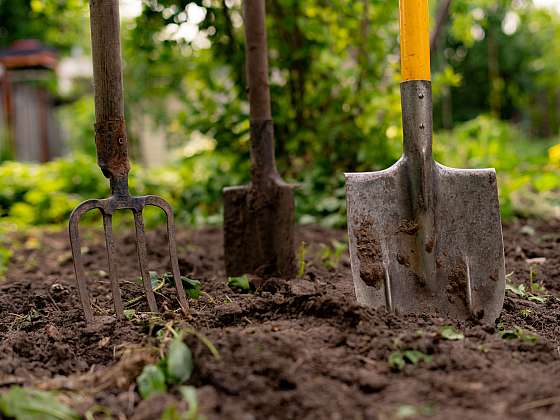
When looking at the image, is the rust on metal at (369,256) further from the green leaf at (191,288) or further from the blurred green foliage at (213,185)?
the blurred green foliage at (213,185)

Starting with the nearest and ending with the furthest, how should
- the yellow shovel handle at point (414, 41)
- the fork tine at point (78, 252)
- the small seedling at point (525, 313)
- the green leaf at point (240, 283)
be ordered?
the fork tine at point (78, 252), the small seedling at point (525, 313), the yellow shovel handle at point (414, 41), the green leaf at point (240, 283)

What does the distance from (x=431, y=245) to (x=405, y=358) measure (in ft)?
1.81

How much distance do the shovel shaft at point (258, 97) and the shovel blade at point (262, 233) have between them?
88 mm

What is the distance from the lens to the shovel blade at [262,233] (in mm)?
2529

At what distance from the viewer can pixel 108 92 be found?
6.66 ft

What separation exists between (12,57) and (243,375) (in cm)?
913

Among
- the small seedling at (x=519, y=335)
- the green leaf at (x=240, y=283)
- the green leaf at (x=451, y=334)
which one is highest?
the green leaf at (x=240, y=283)

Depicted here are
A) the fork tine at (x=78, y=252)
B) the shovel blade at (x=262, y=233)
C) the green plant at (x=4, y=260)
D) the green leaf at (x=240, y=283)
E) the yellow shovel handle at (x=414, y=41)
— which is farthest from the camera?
the green plant at (x=4, y=260)

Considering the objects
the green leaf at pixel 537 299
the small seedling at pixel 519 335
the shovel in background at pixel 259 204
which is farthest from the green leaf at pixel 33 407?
the green leaf at pixel 537 299

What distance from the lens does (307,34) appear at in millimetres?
4152

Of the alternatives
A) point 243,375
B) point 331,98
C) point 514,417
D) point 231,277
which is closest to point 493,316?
point 514,417

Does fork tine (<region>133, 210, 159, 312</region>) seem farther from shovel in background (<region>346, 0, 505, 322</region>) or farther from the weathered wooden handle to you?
shovel in background (<region>346, 0, 505, 322</region>)

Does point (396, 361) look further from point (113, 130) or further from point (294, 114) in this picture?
point (294, 114)

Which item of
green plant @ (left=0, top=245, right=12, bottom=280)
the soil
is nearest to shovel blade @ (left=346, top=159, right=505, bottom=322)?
the soil
